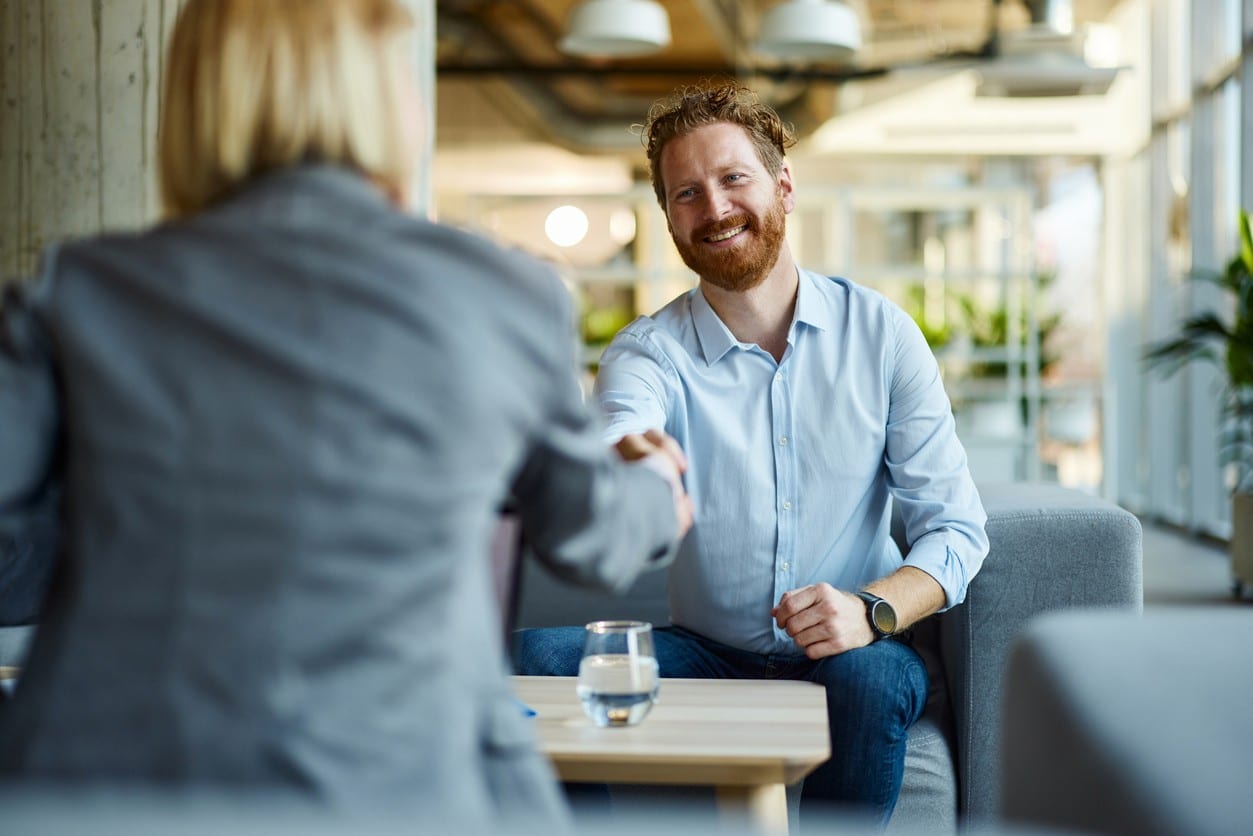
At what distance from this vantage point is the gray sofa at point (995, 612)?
2086 mm

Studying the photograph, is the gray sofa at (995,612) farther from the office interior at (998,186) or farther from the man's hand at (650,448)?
the office interior at (998,186)

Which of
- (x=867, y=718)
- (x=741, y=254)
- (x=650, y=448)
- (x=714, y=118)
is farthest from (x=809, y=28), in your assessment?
(x=650, y=448)

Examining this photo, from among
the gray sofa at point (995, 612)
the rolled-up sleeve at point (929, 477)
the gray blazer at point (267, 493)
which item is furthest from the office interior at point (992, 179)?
the gray blazer at point (267, 493)

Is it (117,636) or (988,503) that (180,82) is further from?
(988,503)

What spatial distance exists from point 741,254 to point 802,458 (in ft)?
1.15

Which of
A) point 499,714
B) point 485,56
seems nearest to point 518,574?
point 499,714

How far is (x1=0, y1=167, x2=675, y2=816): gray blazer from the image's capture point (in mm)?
832

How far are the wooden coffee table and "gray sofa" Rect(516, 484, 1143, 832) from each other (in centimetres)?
59

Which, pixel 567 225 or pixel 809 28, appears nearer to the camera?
pixel 809 28

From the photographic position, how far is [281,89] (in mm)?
952

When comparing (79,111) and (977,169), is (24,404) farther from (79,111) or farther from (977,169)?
(977,169)

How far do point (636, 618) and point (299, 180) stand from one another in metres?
1.69

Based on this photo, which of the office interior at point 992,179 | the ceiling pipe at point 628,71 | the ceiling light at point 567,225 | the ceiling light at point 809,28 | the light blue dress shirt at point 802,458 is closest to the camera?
the light blue dress shirt at point 802,458

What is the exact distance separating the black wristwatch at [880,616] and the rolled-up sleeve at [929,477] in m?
0.10
